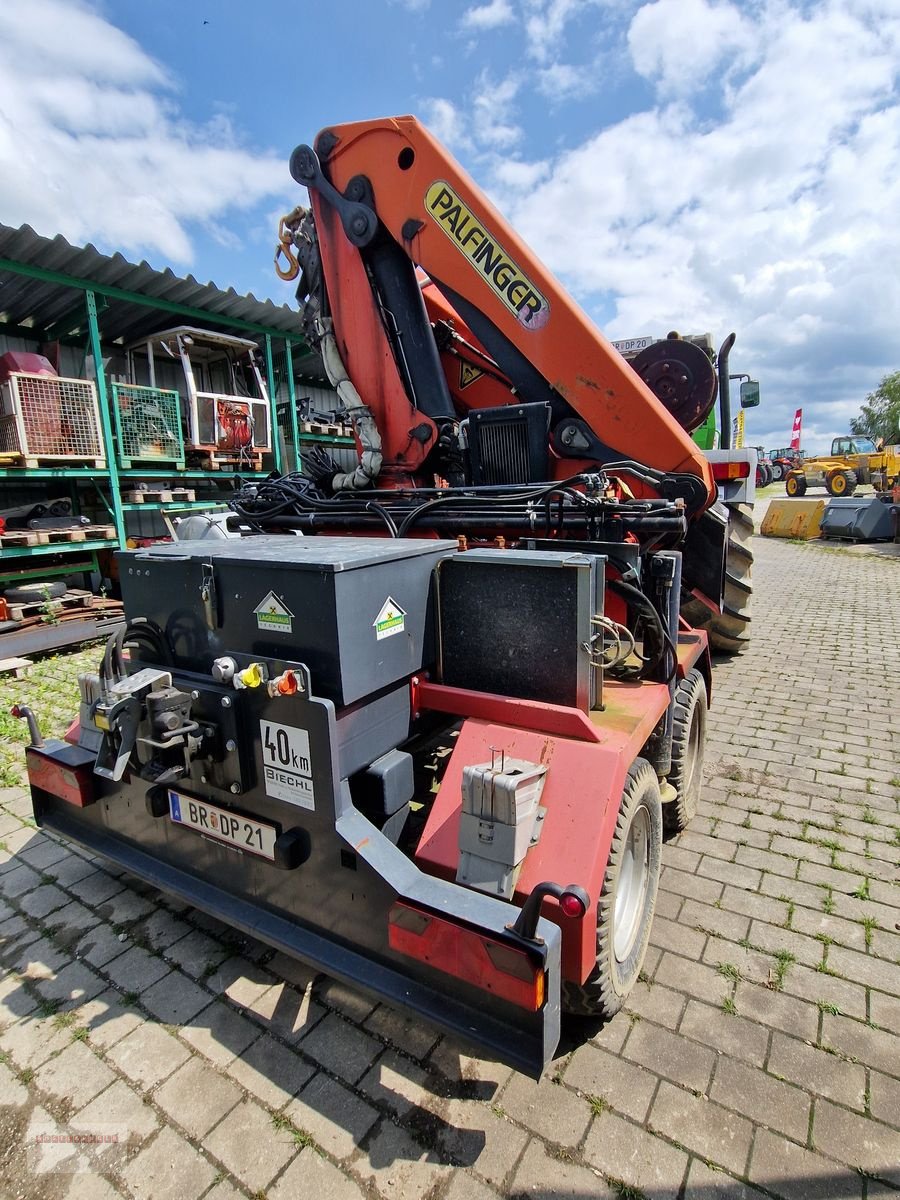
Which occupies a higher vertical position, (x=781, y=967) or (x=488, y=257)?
(x=488, y=257)

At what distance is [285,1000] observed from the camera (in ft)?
7.02

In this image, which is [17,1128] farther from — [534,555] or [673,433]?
[673,433]

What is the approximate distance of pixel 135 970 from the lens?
89.9 inches

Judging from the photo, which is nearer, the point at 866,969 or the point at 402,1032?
the point at 402,1032

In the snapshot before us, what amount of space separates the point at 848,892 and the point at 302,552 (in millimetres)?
2715

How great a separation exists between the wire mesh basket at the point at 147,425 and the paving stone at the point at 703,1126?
8.02 metres

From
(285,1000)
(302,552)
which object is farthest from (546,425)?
(285,1000)

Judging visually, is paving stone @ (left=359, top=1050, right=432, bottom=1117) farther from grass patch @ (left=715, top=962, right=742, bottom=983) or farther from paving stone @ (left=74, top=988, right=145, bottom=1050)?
grass patch @ (left=715, top=962, right=742, bottom=983)

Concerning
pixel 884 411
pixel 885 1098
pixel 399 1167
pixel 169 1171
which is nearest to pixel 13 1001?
pixel 169 1171

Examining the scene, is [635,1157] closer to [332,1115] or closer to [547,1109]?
[547,1109]

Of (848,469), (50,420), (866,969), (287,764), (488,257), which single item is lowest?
(866,969)

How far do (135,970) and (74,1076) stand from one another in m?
0.41

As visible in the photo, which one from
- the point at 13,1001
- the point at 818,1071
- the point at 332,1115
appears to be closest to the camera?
the point at 332,1115

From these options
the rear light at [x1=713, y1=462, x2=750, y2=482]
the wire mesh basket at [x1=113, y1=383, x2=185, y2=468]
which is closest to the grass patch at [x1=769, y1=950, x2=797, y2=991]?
the rear light at [x1=713, y1=462, x2=750, y2=482]
